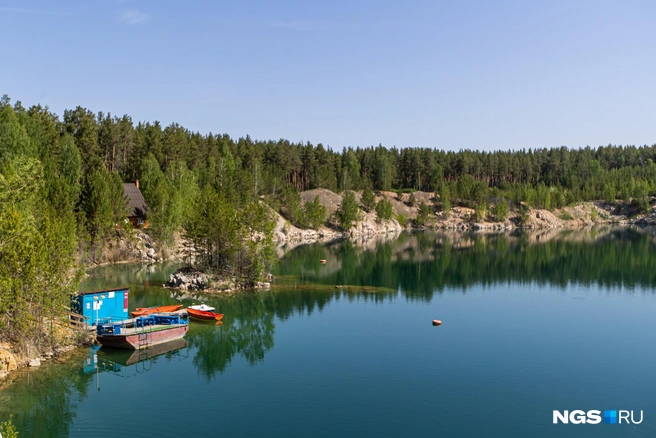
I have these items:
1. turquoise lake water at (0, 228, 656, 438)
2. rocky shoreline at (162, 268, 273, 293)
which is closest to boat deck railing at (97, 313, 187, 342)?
turquoise lake water at (0, 228, 656, 438)

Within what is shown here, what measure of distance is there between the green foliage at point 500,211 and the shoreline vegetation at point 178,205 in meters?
0.45

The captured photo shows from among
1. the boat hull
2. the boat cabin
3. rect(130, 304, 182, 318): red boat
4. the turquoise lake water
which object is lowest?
the turquoise lake water

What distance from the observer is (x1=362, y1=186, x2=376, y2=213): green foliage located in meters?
167

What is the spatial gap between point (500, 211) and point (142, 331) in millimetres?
154902

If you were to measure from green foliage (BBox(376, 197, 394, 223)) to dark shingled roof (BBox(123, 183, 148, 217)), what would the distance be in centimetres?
8019

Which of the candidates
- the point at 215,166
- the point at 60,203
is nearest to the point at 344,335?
the point at 60,203

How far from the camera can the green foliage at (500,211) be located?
180625 millimetres

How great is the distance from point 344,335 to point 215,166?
92234 mm

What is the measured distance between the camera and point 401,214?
588ft

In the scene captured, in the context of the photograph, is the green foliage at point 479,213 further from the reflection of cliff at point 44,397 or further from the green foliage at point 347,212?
the reflection of cliff at point 44,397

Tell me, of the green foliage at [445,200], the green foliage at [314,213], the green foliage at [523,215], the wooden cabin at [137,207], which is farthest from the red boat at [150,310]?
the green foliage at [523,215]

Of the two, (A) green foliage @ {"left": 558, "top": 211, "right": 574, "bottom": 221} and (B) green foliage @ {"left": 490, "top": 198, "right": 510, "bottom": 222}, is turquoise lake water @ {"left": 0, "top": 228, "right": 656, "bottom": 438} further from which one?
(A) green foliage @ {"left": 558, "top": 211, "right": 574, "bottom": 221}

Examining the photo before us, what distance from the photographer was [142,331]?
138ft

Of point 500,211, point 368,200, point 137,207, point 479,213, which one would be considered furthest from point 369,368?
point 500,211
